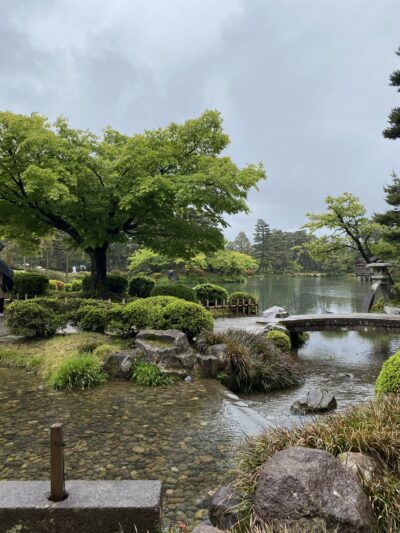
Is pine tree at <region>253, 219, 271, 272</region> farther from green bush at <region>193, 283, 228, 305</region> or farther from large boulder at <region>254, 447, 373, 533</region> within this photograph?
large boulder at <region>254, 447, 373, 533</region>

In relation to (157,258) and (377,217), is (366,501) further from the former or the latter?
(157,258)

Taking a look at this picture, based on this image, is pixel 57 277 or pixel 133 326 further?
pixel 57 277

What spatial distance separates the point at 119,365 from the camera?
7.03m

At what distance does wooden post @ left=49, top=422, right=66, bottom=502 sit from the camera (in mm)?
2506

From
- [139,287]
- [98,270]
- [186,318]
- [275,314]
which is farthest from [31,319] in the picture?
[139,287]

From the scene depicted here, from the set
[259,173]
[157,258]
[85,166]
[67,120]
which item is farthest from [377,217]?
[157,258]

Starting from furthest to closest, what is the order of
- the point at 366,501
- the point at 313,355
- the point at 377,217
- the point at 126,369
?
the point at 377,217, the point at 313,355, the point at 126,369, the point at 366,501

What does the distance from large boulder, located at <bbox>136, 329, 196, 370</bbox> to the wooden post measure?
4545mm

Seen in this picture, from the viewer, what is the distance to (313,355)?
461 inches

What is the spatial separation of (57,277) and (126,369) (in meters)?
34.4

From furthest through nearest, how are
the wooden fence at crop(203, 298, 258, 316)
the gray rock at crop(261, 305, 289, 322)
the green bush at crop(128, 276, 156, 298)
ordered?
the green bush at crop(128, 276, 156, 298) < the wooden fence at crop(203, 298, 258, 316) < the gray rock at crop(261, 305, 289, 322)

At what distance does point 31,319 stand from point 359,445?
26.3ft

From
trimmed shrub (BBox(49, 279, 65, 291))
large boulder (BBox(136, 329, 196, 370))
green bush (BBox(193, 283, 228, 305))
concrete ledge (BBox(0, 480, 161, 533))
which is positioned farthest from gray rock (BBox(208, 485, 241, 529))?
trimmed shrub (BBox(49, 279, 65, 291))

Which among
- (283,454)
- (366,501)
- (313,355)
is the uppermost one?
(283,454)
